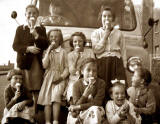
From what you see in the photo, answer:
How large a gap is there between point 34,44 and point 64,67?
0.32 metres

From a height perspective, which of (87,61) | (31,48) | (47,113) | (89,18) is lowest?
(47,113)

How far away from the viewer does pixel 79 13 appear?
2.78 metres

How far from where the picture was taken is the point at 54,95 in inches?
96.1

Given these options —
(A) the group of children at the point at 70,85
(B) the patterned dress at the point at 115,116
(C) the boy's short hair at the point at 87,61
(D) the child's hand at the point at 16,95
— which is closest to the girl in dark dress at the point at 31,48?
(A) the group of children at the point at 70,85

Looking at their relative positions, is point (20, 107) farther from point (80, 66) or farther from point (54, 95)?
point (80, 66)

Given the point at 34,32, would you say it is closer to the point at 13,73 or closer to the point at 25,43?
the point at 25,43

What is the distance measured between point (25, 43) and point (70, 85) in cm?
53

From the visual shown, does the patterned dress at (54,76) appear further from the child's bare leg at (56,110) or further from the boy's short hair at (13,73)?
the boy's short hair at (13,73)

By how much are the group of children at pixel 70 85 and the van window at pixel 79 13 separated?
6.9 inches

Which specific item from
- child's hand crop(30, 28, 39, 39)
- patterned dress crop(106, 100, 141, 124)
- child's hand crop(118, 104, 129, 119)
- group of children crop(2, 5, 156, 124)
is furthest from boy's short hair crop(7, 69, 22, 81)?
child's hand crop(118, 104, 129, 119)

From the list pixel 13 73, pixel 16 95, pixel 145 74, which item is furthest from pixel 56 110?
pixel 145 74

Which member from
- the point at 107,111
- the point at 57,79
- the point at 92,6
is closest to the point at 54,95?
the point at 57,79

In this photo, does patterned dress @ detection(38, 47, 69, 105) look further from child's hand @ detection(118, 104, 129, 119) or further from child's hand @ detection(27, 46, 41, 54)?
child's hand @ detection(118, 104, 129, 119)

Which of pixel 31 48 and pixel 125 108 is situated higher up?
pixel 31 48
